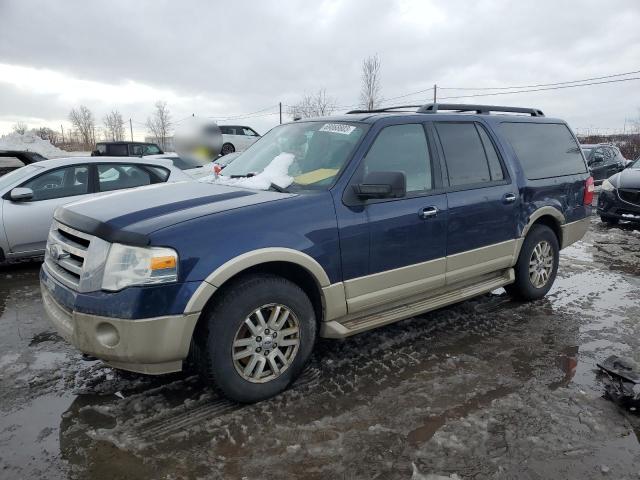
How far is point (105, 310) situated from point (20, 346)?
1.91 metres

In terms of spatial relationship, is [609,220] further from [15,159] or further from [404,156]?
[15,159]

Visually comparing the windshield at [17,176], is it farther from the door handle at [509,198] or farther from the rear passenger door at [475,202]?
the door handle at [509,198]

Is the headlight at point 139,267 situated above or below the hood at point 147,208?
below

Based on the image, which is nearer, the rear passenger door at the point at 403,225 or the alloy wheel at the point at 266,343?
the alloy wheel at the point at 266,343

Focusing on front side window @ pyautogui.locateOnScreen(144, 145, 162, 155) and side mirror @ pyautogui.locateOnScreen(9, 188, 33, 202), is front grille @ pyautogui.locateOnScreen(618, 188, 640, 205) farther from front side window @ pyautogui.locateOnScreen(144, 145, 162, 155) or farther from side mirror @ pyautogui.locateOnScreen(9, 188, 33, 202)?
front side window @ pyautogui.locateOnScreen(144, 145, 162, 155)

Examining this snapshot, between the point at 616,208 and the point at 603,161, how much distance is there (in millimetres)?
6239

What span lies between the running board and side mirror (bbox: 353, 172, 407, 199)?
3.10 ft

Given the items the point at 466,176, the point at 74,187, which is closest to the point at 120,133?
the point at 74,187

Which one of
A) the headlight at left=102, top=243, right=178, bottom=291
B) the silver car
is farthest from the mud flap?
the silver car

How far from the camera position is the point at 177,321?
274 cm

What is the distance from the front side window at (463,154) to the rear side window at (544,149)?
569mm

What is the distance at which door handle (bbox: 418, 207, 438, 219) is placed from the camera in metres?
3.79

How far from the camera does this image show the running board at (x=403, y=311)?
3.45m

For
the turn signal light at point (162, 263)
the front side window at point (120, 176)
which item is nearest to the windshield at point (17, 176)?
the front side window at point (120, 176)
